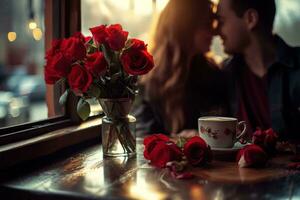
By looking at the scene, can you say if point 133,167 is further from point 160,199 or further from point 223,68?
point 223,68

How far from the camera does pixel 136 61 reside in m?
1.23

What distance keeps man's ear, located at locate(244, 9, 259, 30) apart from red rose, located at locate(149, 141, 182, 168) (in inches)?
23.5

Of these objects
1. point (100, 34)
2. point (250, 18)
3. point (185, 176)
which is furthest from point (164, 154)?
point (250, 18)

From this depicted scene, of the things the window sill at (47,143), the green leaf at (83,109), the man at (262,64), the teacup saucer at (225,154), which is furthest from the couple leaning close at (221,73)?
the green leaf at (83,109)

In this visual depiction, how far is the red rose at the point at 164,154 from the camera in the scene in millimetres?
1197

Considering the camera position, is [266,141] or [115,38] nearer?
[115,38]

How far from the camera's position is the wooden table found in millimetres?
975

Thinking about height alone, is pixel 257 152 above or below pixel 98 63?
below

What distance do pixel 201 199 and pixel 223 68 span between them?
797mm

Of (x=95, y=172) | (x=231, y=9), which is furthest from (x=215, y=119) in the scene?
(x=231, y=9)

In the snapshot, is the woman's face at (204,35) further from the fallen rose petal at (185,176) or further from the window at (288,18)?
the fallen rose petal at (185,176)

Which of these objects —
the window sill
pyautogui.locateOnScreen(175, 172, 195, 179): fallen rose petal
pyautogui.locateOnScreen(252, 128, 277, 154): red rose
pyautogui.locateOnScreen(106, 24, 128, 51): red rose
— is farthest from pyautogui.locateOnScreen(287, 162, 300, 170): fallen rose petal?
the window sill

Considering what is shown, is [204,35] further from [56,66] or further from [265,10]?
[56,66]

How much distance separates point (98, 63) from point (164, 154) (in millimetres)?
293
